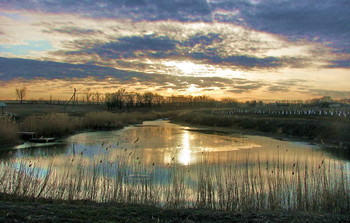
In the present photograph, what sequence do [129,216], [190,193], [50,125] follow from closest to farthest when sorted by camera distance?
[129,216], [190,193], [50,125]

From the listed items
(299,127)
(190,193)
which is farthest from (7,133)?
(299,127)

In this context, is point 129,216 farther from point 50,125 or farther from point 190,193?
point 50,125

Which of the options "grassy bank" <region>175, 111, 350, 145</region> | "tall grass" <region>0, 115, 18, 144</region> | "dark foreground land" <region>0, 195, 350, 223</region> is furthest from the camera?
"grassy bank" <region>175, 111, 350, 145</region>

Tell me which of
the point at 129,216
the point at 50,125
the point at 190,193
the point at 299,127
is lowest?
the point at 190,193

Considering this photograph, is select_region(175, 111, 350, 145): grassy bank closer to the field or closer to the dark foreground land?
the field

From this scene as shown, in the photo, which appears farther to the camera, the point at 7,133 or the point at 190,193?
the point at 7,133

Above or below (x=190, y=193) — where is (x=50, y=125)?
above

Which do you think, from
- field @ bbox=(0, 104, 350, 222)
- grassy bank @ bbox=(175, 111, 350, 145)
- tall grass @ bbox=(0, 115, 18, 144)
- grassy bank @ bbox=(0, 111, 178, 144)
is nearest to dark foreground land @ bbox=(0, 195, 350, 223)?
field @ bbox=(0, 104, 350, 222)

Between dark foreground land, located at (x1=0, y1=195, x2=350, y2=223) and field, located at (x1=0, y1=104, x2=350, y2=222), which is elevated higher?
dark foreground land, located at (x1=0, y1=195, x2=350, y2=223)

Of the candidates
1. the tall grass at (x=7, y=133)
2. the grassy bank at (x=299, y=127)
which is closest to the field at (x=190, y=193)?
the tall grass at (x=7, y=133)

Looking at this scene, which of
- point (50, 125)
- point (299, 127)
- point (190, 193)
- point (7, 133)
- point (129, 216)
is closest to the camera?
point (129, 216)

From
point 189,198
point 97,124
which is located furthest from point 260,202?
point 97,124

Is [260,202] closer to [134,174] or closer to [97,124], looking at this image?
[134,174]

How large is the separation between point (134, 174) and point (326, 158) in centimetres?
1233
